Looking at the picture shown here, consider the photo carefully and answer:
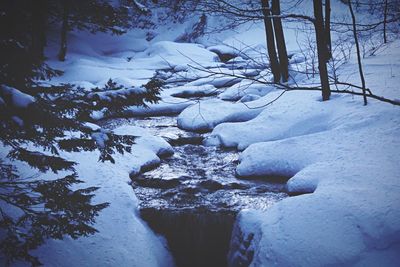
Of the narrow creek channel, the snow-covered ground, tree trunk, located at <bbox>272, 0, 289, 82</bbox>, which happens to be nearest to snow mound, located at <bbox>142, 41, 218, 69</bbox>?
tree trunk, located at <bbox>272, 0, 289, 82</bbox>

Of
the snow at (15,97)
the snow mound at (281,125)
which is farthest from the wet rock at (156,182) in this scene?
the snow at (15,97)

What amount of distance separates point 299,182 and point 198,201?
1.37 m

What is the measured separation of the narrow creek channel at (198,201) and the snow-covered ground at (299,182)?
0.60 ft

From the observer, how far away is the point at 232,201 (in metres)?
4.00

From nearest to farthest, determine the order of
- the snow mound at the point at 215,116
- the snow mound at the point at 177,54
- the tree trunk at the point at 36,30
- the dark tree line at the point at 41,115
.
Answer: the dark tree line at the point at 41,115 < the tree trunk at the point at 36,30 < the snow mound at the point at 215,116 < the snow mound at the point at 177,54

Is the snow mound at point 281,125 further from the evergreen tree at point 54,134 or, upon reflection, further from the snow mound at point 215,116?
the evergreen tree at point 54,134

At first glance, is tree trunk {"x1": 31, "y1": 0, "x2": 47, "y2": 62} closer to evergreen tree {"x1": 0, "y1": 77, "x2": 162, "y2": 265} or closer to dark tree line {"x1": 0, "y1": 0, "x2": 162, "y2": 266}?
dark tree line {"x1": 0, "y1": 0, "x2": 162, "y2": 266}

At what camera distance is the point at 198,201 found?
404 cm

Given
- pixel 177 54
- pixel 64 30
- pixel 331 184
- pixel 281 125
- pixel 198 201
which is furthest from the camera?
pixel 177 54

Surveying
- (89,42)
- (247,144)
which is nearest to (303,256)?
(247,144)

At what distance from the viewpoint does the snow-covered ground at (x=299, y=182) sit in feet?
9.14

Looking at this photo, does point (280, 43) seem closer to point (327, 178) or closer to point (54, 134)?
point (327, 178)

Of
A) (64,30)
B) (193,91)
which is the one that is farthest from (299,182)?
(64,30)

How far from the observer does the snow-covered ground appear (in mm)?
2785
